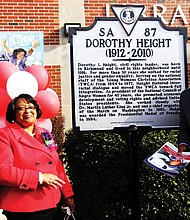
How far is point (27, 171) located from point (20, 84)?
132 cm

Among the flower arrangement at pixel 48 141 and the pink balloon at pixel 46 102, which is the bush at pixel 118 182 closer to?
the pink balloon at pixel 46 102

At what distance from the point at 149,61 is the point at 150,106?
0.48 metres

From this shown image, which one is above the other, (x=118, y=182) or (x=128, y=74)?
(x=128, y=74)

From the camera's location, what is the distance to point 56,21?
8.92 meters

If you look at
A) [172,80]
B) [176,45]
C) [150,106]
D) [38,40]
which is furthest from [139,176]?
[38,40]

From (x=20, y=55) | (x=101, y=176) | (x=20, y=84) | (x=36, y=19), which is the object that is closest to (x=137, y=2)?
(x=36, y=19)

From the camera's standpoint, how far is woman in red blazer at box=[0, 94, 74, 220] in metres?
3.35

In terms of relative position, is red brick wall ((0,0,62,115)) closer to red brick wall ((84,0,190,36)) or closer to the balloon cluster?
red brick wall ((84,0,190,36))

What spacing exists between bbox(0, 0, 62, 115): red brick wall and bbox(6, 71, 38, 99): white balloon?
4150mm

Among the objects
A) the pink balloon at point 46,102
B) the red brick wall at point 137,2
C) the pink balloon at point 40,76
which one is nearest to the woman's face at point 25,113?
the pink balloon at point 46,102

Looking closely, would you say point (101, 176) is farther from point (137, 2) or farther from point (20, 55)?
point (137, 2)

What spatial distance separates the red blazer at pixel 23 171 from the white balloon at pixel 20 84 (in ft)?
3.09

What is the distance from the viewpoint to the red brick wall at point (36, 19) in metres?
8.77

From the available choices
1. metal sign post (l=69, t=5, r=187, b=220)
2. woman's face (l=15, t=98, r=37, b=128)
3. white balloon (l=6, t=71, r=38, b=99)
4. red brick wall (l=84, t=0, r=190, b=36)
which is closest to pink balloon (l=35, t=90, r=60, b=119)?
white balloon (l=6, t=71, r=38, b=99)
